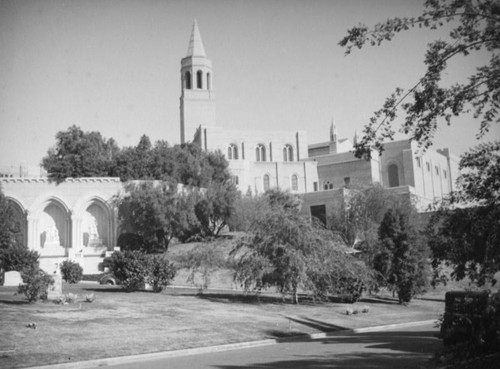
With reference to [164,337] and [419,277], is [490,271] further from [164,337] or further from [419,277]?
[419,277]

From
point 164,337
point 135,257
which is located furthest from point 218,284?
point 164,337

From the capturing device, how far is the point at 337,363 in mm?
11891

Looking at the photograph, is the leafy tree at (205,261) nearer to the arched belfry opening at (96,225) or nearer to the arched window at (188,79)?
the arched belfry opening at (96,225)

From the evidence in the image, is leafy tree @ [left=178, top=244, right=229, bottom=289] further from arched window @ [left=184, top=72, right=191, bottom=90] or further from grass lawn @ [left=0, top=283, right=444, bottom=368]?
arched window @ [left=184, top=72, right=191, bottom=90]

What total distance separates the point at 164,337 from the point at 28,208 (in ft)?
123

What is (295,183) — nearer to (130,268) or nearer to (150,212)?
(150,212)

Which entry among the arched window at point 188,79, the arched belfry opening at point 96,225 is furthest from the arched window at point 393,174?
the arched belfry opening at point 96,225

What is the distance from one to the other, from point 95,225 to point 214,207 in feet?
35.6

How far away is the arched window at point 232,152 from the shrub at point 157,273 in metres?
49.2

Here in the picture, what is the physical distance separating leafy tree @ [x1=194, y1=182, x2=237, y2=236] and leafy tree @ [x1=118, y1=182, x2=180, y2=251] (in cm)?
284

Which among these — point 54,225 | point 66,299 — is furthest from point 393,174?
point 66,299

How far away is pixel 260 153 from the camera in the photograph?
76312mm

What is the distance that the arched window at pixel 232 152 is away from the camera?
7425cm

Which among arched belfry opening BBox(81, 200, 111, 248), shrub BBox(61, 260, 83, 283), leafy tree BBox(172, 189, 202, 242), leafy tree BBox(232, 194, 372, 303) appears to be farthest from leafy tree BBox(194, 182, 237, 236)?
leafy tree BBox(232, 194, 372, 303)
